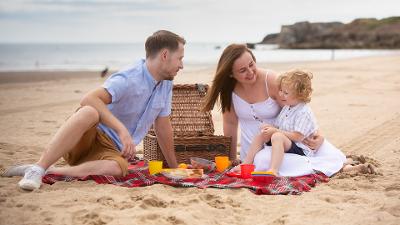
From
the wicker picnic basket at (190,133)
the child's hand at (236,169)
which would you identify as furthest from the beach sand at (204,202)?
the wicker picnic basket at (190,133)

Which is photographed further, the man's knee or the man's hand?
the man's knee

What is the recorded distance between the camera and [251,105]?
17.1 feet

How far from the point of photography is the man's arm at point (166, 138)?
491 cm

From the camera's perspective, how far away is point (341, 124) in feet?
25.7

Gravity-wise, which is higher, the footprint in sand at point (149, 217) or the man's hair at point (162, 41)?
the man's hair at point (162, 41)

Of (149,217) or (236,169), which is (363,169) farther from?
(149,217)

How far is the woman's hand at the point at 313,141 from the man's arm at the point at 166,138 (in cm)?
118

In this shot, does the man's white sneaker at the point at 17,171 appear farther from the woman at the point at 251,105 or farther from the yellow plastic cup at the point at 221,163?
the woman at the point at 251,105

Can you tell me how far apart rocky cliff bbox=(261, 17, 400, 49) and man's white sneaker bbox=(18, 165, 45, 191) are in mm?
59720

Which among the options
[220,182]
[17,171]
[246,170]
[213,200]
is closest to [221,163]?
[246,170]

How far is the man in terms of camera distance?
427 cm

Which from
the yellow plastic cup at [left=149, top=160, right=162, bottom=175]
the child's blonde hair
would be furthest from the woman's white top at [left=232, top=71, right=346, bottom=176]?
the yellow plastic cup at [left=149, top=160, right=162, bottom=175]

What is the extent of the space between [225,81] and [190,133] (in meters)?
0.69

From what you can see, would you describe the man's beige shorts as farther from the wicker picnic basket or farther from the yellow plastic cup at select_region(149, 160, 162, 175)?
the wicker picnic basket
